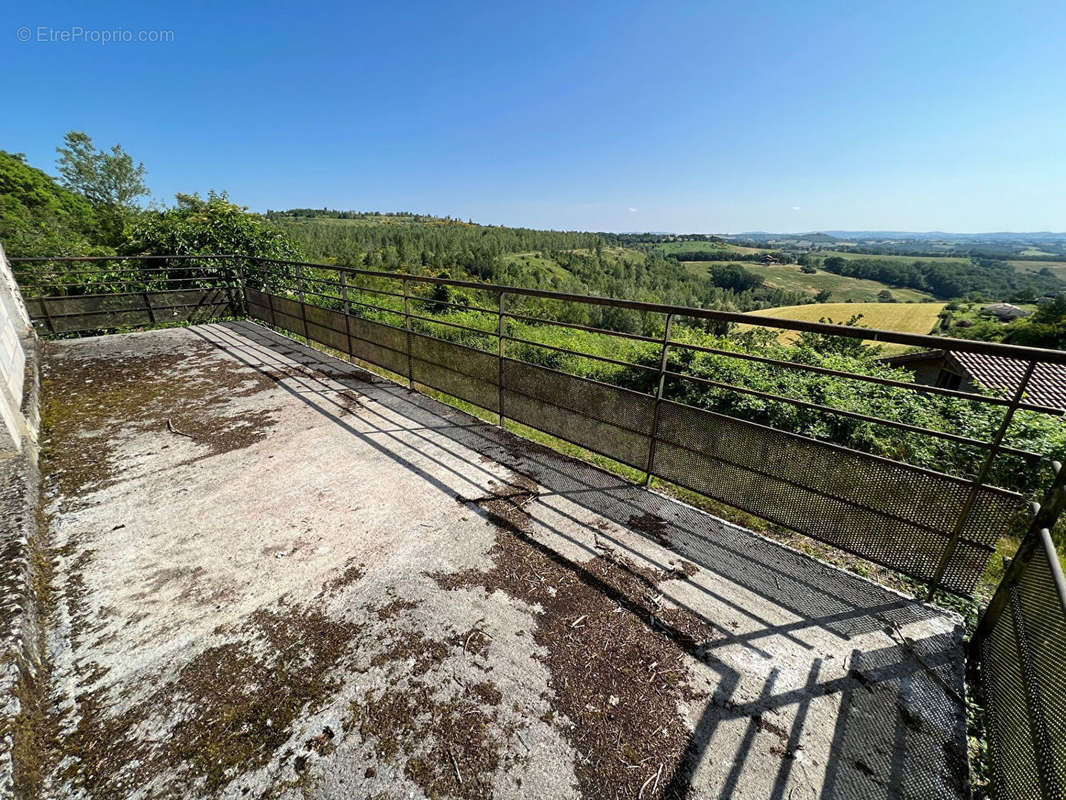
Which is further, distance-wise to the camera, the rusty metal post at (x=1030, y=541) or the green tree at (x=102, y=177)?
the green tree at (x=102, y=177)

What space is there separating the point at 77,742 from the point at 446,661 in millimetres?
1215

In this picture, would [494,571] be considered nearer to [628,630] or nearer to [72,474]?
[628,630]

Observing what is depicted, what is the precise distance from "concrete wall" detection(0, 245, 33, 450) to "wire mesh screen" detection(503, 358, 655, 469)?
10.9 ft

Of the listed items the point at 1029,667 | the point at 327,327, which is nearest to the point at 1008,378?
the point at 1029,667

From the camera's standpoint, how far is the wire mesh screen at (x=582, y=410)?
2861 mm

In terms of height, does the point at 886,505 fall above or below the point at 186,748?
above

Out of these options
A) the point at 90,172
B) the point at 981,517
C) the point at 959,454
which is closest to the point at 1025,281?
the point at 959,454

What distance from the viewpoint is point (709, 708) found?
1.55 metres

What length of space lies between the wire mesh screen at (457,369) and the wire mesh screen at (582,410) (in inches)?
6.4

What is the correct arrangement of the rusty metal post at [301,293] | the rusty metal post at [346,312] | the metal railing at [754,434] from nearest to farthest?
1. the metal railing at [754,434]
2. the rusty metal post at [346,312]
3. the rusty metal post at [301,293]

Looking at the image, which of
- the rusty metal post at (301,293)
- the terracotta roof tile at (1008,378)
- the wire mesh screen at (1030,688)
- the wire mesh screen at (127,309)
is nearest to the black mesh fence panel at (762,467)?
the wire mesh screen at (1030,688)

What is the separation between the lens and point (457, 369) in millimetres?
3943

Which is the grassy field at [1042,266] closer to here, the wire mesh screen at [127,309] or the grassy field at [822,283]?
the grassy field at [822,283]

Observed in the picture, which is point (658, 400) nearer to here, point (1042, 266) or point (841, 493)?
point (841, 493)
